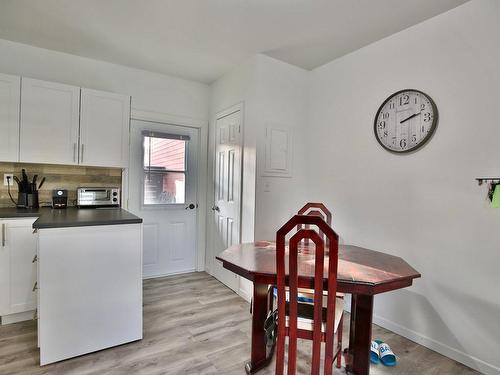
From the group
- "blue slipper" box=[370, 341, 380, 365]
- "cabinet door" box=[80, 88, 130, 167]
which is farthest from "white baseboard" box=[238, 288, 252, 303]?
"cabinet door" box=[80, 88, 130, 167]

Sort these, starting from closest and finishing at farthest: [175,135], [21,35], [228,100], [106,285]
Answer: [106,285], [21,35], [228,100], [175,135]

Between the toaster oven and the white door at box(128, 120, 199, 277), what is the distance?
0.68 feet

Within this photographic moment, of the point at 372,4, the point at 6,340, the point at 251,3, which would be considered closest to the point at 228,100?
the point at 251,3

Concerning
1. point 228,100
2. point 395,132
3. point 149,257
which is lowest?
point 149,257

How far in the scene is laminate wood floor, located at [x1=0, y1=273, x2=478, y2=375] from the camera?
6.31 feet

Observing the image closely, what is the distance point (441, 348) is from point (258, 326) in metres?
1.45

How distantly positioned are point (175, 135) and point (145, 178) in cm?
68

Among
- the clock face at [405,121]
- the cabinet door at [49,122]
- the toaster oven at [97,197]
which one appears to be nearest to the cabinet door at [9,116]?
the cabinet door at [49,122]

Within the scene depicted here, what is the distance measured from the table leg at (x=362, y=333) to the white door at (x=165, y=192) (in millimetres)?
2595

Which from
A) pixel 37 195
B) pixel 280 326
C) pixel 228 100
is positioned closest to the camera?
pixel 280 326

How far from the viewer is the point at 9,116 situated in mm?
2625

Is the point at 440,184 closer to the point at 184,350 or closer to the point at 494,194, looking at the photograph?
the point at 494,194

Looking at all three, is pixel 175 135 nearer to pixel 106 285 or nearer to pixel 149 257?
pixel 149 257

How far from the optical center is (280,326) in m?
1.59
